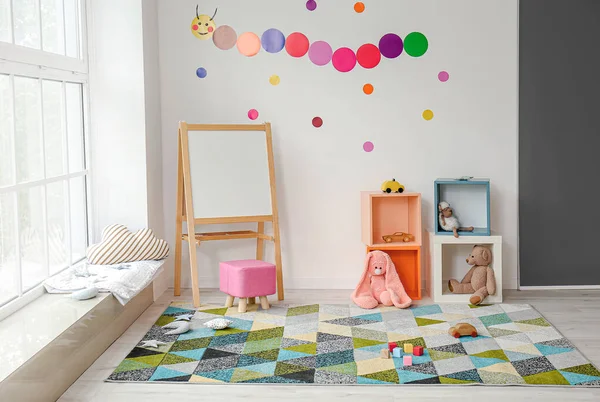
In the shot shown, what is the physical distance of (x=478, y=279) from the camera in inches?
173

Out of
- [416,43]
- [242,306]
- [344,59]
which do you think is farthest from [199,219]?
[416,43]

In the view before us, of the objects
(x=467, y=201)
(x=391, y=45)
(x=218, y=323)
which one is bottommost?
(x=218, y=323)

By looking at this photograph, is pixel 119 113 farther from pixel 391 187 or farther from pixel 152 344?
pixel 391 187

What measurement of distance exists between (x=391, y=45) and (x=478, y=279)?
1587 mm

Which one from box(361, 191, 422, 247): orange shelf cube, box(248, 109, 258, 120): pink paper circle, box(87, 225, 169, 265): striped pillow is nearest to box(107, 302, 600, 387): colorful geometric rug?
box(87, 225, 169, 265): striped pillow

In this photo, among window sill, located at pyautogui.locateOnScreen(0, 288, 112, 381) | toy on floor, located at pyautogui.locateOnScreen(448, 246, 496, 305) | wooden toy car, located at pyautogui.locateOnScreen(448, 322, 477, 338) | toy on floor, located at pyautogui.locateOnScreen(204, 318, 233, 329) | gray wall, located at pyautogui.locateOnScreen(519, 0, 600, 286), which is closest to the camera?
window sill, located at pyautogui.locateOnScreen(0, 288, 112, 381)

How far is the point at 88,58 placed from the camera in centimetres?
434

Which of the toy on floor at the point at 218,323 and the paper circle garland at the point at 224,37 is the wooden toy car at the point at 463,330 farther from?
the paper circle garland at the point at 224,37

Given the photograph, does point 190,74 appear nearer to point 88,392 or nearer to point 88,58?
point 88,58

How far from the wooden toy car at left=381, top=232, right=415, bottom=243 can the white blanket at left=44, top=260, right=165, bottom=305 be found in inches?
55.9

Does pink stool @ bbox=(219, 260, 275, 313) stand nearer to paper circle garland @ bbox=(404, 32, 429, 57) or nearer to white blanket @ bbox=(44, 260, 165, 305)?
white blanket @ bbox=(44, 260, 165, 305)

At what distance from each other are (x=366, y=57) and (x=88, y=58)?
1737 millimetres

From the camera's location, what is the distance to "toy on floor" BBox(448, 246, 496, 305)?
4.35 meters

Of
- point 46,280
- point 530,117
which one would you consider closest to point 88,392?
point 46,280
